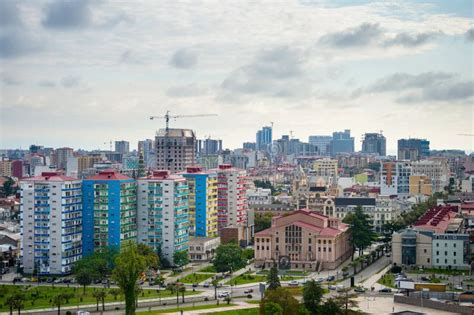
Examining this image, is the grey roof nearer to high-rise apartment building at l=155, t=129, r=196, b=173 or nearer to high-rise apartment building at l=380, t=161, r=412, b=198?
high-rise apartment building at l=380, t=161, r=412, b=198

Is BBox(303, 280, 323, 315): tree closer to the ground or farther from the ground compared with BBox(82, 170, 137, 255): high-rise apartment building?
closer to the ground

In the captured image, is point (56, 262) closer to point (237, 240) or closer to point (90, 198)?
point (90, 198)

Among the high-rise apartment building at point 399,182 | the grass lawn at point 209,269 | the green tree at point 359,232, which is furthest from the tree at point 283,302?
the high-rise apartment building at point 399,182

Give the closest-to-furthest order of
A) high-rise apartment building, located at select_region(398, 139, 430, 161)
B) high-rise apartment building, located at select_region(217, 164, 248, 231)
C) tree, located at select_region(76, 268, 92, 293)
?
tree, located at select_region(76, 268, 92, 293) → high-rise apartment building, located at select_region(217, 164, 248, 231) → high-rise apartment building, located at select_region(398, 139, 430, 161)

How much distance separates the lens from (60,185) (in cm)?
4841

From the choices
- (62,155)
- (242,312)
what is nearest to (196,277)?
(242,312)

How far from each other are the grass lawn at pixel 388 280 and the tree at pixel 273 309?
14.3 m

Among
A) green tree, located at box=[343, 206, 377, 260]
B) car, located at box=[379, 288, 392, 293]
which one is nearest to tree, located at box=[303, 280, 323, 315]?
car, located at box=[379, 288, 392, 293]

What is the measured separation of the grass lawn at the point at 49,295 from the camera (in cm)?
3847

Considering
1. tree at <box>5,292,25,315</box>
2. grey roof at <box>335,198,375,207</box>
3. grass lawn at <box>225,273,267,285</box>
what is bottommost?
grass lawn at <box>225,273,267,285</box>

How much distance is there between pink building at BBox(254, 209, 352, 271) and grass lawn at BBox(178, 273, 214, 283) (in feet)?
13.7

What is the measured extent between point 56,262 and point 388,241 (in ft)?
82.8

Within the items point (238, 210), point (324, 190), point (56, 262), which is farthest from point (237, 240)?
point (324, 190)

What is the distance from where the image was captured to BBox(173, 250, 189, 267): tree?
164 ft
